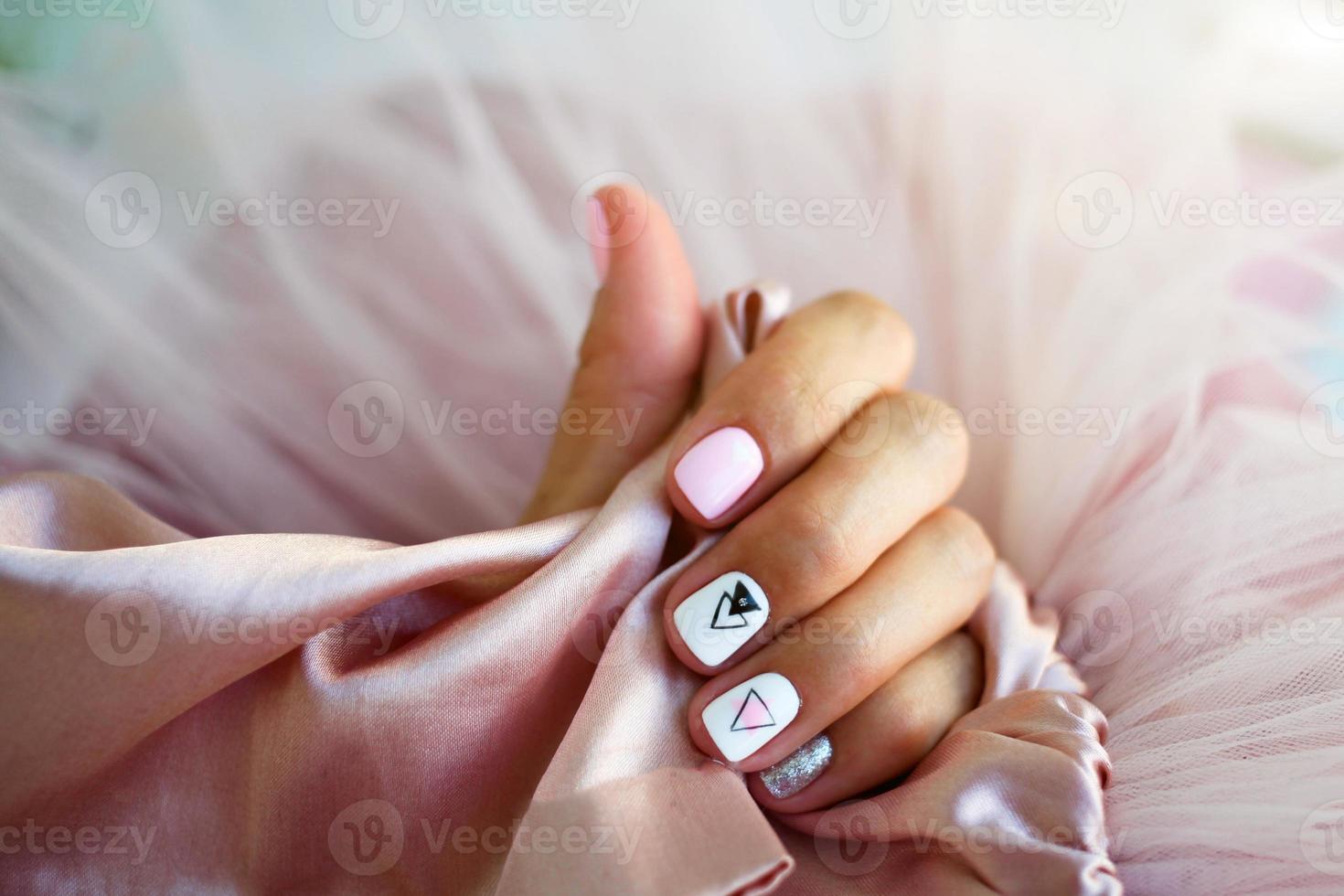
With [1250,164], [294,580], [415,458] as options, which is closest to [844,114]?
[1250,164]

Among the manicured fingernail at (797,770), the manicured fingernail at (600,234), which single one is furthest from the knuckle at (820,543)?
the manicured fingernail at (600,234)

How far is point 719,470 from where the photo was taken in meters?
0.57

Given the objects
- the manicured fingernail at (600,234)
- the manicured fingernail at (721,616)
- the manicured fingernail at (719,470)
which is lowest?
the manicured fingernail at (721,616)

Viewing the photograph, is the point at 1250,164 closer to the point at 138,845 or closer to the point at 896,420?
the point at 896,420

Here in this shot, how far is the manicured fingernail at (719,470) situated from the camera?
570 mm

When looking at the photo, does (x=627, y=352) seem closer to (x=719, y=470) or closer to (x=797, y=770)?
(x=719, y=470)

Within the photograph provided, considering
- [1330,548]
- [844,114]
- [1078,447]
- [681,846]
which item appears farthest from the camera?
[844,114]

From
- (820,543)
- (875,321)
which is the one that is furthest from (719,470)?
(875,321)

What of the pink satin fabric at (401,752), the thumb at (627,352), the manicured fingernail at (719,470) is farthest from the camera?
the thumb at (627,352)

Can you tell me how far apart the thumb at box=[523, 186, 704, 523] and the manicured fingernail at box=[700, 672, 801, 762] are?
20 centimetres

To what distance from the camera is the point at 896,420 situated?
24.1 inches

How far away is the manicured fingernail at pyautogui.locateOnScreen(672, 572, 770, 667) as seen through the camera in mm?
541

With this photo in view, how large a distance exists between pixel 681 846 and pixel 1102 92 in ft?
2.22

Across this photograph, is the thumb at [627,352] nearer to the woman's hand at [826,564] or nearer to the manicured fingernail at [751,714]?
the woman's hand at [826,564]
